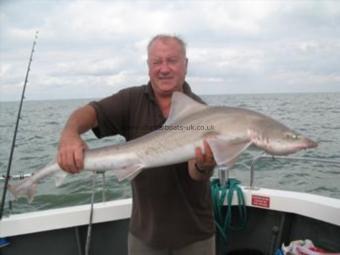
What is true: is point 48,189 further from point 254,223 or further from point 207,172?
point 207,172

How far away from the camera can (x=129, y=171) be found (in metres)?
2.72

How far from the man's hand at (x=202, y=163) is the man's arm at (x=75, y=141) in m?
0.76

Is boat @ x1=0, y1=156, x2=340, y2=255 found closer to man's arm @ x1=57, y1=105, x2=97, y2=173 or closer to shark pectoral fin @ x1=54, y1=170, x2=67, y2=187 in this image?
shark pectoral fin @ x1=54, y1=170, x2=67, y2=187

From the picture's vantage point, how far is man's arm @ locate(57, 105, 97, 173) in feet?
8.82

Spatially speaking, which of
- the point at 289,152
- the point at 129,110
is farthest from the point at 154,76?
the point at 289,152

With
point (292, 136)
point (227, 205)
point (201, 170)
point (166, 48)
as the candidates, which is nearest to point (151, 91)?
point (166, 48)

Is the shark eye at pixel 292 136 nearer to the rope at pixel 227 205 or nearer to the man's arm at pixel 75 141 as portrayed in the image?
the man's arm at pixel 75 141

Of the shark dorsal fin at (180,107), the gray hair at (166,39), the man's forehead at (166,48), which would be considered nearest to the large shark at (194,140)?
the shark dorsal fin at (180,107)

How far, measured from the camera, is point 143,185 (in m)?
2.93

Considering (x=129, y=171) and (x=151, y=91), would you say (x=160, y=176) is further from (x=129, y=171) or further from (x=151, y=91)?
(x=151, y=91)

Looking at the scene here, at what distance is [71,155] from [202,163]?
88cm

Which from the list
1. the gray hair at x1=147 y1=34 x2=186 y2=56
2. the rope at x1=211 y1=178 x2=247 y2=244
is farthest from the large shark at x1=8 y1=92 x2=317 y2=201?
the rope at x1=211 y1=178 x2=247 y2=244

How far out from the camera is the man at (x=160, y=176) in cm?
292

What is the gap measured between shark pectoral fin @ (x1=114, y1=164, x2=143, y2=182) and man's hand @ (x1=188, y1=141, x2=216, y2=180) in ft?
1.18
